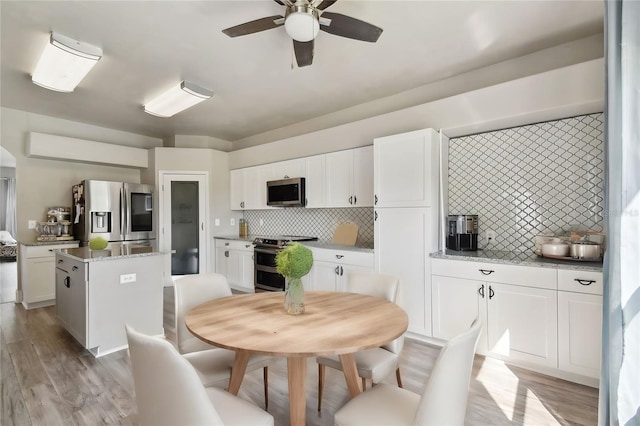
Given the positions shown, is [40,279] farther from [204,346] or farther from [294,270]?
[294,270]

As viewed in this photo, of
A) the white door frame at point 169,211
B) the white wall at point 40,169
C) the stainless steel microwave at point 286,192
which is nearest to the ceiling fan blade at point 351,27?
the stainless steel microwave at point 286,192

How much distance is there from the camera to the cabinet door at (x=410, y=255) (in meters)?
3.14

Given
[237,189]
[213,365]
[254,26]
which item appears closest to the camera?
[213,365]

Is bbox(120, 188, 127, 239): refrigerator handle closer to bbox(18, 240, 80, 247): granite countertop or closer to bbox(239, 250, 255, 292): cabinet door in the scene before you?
bbox(18, 240, 80, 247): granite countertop

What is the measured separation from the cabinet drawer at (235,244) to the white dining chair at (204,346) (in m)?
2.75

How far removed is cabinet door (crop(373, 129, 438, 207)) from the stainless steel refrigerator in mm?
3999

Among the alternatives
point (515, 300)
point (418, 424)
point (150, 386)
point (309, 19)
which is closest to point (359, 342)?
point (418, 424)

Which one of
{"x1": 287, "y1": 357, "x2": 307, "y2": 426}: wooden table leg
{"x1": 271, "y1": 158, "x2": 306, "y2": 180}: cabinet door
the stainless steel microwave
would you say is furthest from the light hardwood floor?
{"x1": 271, "y1": 158, "x2": 306, "y2": 180}: cabinet door

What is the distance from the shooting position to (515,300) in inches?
103

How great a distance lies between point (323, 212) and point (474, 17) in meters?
3.02

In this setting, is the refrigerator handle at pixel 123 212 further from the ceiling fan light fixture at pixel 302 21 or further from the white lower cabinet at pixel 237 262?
the ceiling fan light fixture at pixel 302 21

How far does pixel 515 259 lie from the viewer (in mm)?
2676

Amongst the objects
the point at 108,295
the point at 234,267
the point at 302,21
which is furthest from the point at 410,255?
the point at 234,267

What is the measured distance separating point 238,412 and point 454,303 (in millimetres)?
2275
